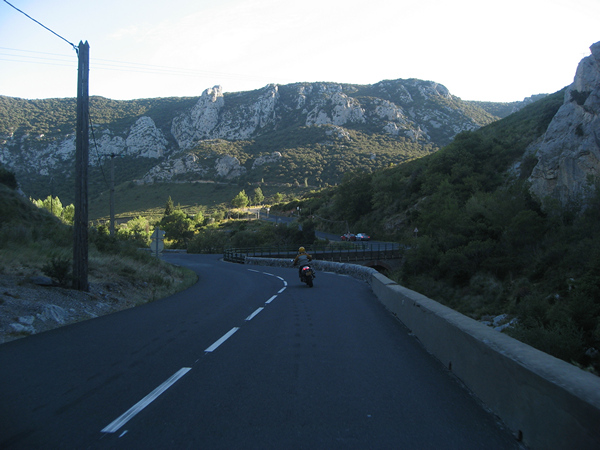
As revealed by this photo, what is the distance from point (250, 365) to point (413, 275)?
27.9 m

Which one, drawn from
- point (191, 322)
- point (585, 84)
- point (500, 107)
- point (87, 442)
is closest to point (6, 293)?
point (191, 322)

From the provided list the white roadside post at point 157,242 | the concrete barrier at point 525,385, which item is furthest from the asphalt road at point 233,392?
the white roadside post at point 157,242

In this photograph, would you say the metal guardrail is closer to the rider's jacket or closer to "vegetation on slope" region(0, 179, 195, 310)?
"vegetation on slope" region(0, 179, 195, 310)

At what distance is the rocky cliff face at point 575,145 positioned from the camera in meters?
29.8

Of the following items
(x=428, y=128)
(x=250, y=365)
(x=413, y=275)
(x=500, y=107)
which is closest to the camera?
(x=250, y=365)

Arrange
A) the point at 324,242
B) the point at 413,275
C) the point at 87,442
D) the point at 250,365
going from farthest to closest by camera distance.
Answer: the point at 324,242
the point at 413,275
the point at 250,365
the point at 87,442

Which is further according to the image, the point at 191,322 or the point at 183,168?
the point at 183,168

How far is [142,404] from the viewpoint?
13.8 feet

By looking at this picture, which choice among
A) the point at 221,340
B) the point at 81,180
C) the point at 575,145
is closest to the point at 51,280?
the point at 81,180

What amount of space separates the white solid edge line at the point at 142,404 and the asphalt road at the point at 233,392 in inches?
0.5

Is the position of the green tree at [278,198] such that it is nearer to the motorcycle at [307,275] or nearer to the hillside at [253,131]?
the hillside at [253,131]

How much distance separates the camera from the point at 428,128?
134625mm

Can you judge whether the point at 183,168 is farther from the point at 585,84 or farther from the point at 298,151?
the point at 585,84

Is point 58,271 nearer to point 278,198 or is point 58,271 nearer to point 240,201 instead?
point 240,201
